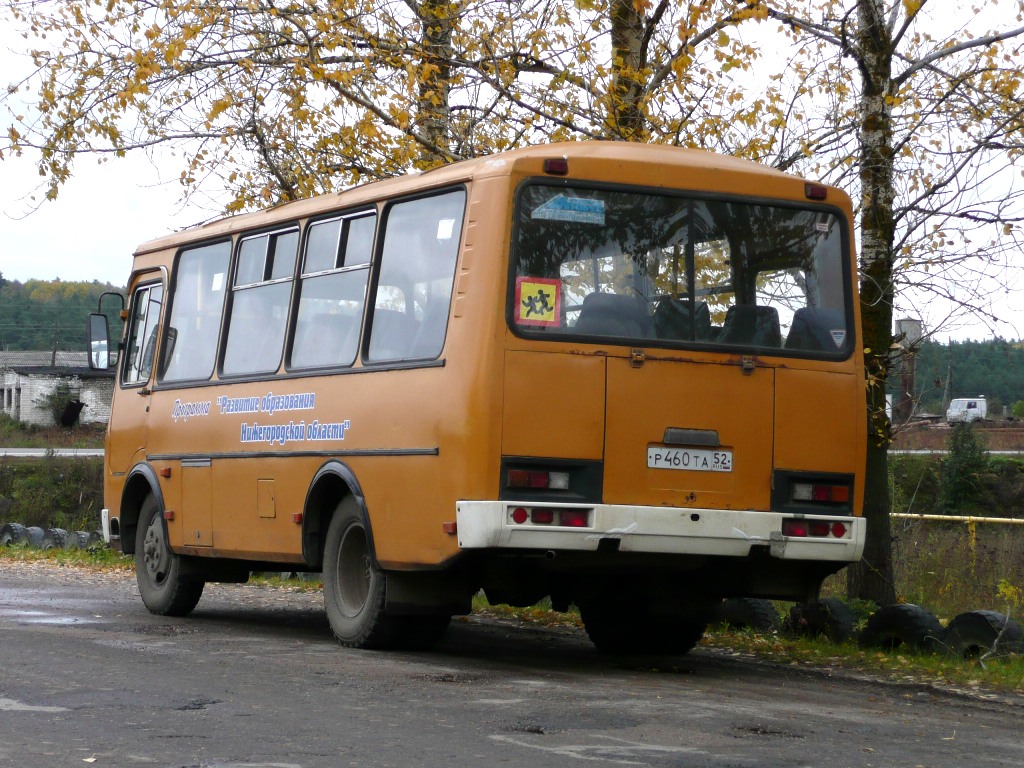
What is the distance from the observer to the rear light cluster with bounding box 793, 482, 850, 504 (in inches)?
376

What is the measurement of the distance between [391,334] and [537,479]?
1.67 meters

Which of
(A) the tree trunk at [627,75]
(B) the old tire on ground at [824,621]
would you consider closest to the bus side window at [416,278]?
(B) the old tire on ground at [824,621]

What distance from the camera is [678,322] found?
945cm

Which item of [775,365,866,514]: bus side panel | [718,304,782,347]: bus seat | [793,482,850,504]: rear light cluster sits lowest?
[793,482,850,504]: rear light cluster

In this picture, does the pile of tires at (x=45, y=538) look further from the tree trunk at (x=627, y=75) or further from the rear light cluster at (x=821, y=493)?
the rear light cluster at (x=821, y=493)

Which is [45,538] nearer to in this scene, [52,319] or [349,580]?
[349,580]

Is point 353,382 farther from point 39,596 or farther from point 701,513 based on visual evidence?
point 39,596

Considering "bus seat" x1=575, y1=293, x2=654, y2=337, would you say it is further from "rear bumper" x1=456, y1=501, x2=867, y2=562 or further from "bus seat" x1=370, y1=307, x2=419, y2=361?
"bus seat" x1=370, y1=307, x2=419, y2=361

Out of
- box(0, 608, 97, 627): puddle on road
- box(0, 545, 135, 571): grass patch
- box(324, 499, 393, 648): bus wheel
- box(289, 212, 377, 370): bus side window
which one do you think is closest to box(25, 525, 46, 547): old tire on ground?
box(0, 545, 135, 571): grass patch

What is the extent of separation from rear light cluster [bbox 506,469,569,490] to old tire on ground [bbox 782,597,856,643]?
3.43m

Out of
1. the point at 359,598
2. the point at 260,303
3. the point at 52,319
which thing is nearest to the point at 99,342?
the point at 260,303

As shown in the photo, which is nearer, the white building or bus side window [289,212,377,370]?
bus side window [289,212,377,370]

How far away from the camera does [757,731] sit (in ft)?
22.7

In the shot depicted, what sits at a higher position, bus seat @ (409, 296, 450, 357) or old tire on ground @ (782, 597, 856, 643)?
bus seat @ (409, 296, 450, 357)
